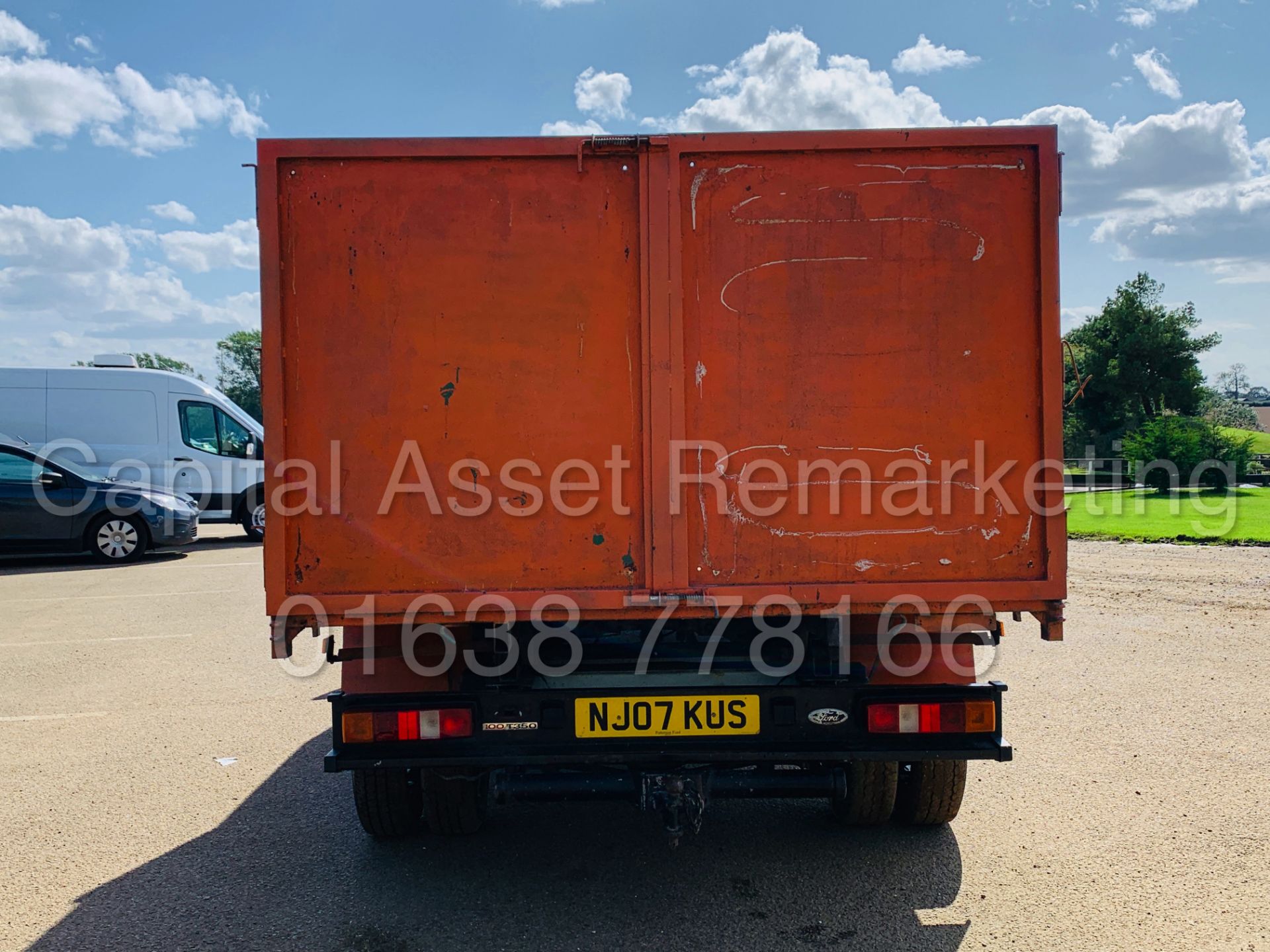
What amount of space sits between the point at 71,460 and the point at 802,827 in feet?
49.8

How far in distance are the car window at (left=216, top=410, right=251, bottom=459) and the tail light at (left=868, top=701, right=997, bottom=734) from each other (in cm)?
1532

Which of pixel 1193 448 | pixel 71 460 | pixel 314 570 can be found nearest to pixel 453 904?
pixel 314 570

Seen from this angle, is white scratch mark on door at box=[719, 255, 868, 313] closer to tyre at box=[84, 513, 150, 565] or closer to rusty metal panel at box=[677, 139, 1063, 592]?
rusty metal panel at box=[677, 139, 1063, 592]

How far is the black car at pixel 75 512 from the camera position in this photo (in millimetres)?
13383

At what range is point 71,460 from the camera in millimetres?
16000

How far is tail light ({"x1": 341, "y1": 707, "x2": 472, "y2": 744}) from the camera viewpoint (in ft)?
11.9

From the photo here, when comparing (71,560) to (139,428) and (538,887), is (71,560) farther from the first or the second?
(538,887)

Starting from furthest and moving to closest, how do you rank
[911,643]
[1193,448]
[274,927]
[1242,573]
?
[1193,448] < [1242,573] < [911,643] < [274,927]

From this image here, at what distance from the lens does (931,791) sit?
4160mm

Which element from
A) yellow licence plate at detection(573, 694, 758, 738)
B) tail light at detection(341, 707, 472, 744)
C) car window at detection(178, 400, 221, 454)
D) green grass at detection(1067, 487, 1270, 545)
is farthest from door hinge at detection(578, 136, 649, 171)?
car window at detection(178, 400, 221, 454)

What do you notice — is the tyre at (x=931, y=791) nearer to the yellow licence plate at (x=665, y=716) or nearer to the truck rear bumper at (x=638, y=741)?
the truck rear bumper at (x=638, y=741)

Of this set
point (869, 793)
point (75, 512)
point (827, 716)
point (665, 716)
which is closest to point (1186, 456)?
point (75, 512)

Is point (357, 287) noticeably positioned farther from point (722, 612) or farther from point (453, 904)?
point (453, 904)

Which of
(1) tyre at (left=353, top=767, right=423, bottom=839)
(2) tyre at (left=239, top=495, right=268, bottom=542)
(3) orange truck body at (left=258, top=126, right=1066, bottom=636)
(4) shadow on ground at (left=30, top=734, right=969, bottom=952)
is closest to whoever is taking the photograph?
(4) shadow on ground at (left=30, top=734, right=969, bottom=952)
